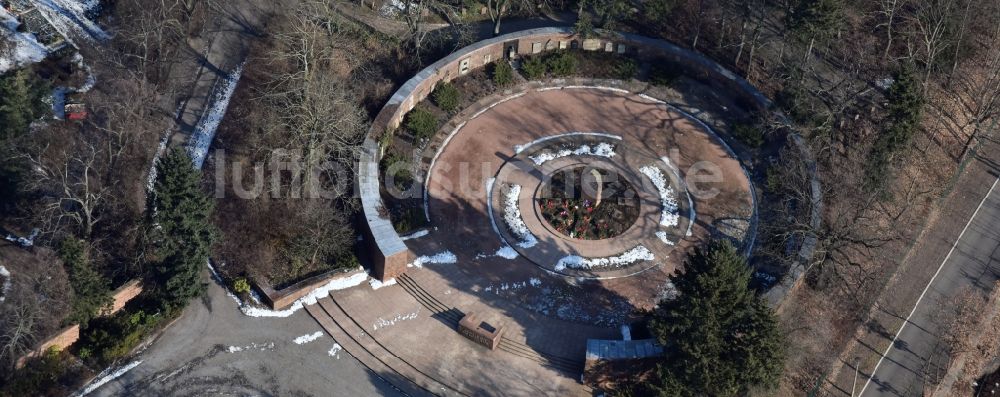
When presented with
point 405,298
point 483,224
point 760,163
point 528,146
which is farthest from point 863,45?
point 405,298

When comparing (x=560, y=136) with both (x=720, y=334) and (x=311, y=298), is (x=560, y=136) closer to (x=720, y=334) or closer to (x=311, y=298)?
(x=311, y=298)

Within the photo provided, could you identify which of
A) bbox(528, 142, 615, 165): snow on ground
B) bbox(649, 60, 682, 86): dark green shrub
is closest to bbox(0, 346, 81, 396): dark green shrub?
bbox(528, 142, 615, 165): snow on ground

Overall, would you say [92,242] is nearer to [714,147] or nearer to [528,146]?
[528,146]

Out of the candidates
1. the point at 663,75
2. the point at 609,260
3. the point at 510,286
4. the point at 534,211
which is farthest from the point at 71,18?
the point at 663,75

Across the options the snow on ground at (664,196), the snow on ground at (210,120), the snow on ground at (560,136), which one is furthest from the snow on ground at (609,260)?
the snow on ground at (210,120)

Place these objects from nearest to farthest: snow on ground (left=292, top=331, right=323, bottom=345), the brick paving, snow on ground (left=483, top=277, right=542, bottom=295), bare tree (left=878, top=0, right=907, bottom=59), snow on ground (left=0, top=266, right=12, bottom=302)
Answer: the brick paving
snow on ground (left=0, top=266, right=12, bottom=302)
snow on ground (left=292, top=331, right=323, bottom=345)
snow on ground (left=483, top=277, right=542, bottom=295)
bare tree (left=878, top=0, right=907, bottom=59)

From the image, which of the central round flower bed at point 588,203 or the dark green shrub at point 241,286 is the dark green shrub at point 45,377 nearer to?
the dark green shrub at point 241,286

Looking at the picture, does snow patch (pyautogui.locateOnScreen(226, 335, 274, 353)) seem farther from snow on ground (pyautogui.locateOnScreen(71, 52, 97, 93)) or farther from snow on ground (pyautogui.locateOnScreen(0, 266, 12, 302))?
snow on ground (pyautogui.locateOnScreen(71, 52, 97, 93))
